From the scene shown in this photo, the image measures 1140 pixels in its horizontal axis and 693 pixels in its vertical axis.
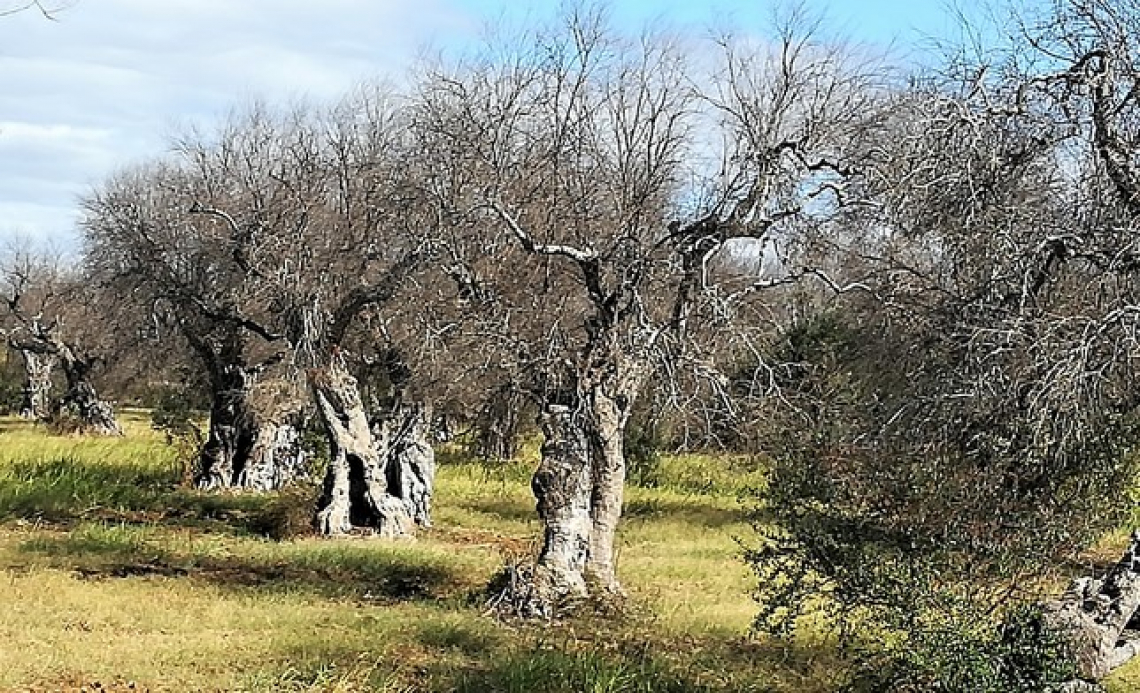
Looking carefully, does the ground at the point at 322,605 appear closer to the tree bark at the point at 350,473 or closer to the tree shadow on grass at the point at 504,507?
the tree shadow on grass at the point at 504,507

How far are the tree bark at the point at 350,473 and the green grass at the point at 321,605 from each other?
1.77 feet

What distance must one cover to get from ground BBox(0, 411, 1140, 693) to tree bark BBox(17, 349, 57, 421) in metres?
23.2

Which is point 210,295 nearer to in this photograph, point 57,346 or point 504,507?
point 504,507

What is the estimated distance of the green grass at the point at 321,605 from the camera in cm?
1054

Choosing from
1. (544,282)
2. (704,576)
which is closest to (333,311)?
(544,282)

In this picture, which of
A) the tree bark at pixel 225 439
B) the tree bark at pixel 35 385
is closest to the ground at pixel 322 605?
the tree bark at pixel 225 439

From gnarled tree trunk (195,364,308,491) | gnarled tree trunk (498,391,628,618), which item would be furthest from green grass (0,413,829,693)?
gnarled tree trunk (195,364,308,491)

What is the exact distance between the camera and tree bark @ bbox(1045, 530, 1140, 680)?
8.91m

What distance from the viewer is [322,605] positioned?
45.5 feet

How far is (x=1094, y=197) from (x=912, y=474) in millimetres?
3507

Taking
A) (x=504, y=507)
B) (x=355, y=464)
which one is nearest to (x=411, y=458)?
(x=355, y=464)

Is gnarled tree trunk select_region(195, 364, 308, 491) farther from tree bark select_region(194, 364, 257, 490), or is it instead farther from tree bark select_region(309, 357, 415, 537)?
tree bark select_region(309, 357, 415, 537)

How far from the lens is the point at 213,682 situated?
10242mm

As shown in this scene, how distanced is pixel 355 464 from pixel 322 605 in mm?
5882
